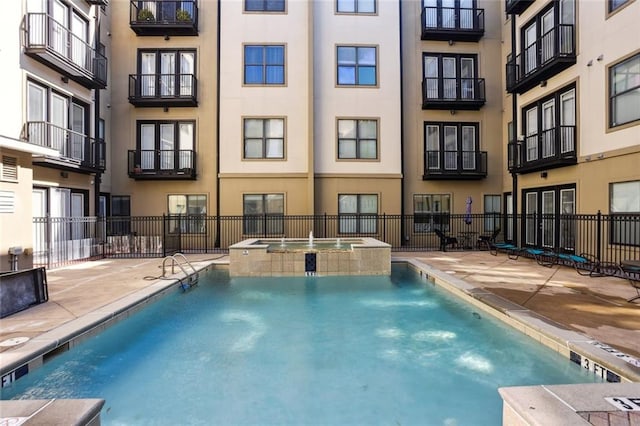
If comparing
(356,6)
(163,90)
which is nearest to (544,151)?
(356,6)

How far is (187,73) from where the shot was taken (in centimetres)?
1574

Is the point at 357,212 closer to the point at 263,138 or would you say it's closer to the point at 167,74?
the point at 263,138

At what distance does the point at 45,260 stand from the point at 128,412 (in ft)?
32.0

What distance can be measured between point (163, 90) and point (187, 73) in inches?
52.5

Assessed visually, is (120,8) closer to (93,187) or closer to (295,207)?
(93,187)

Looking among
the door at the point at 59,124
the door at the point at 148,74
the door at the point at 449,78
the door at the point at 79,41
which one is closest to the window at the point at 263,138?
the door at the point at 148,74

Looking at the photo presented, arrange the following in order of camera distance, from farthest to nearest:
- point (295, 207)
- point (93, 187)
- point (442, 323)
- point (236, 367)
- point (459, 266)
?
point (295, 207) < point (93, 187) < point (459, 266) < point (442, 323) < point (236, 367)

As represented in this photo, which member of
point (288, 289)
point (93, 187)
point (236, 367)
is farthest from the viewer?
point (93, 187)

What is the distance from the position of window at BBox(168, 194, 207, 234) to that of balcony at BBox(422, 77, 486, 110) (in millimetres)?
11038

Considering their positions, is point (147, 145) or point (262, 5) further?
point (147, 145)

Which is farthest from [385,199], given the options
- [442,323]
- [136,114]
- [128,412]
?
[128,412]

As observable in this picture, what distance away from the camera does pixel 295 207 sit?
625 inches

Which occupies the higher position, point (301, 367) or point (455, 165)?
point (455, 165)

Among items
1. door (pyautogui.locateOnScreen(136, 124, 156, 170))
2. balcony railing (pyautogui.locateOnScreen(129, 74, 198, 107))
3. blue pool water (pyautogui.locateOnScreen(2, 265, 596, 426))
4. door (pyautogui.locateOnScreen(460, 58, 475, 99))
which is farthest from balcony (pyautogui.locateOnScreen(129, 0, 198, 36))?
blue pool water (pyautogui.locateOnScreen(2, 265, 596, 426))
